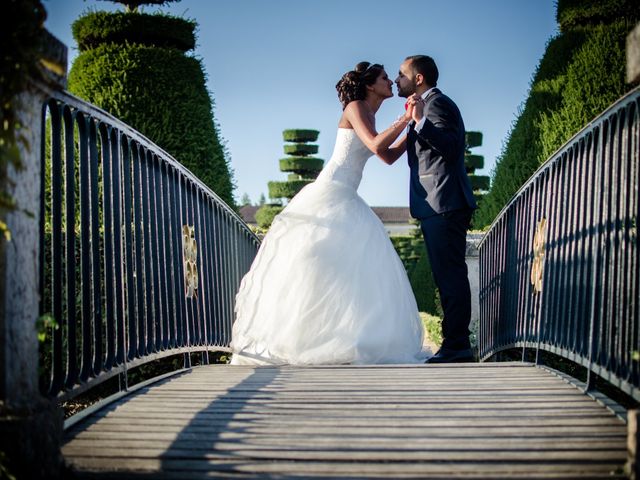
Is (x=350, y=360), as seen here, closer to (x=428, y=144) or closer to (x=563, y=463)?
(x=428, y=144)

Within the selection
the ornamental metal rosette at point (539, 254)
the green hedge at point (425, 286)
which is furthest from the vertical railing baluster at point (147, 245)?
the green hedge at point (425, 286)

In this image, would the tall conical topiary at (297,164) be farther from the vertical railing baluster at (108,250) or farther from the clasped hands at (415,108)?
the vertical railing baluster at (108,250)

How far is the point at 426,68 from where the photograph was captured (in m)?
5.38

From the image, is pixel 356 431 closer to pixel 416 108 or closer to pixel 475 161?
pixel 416 108

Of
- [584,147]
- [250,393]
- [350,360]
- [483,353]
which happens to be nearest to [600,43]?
[483,353]

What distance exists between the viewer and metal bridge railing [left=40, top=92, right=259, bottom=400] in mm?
2859

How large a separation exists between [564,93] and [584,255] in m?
3.80

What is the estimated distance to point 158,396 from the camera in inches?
131

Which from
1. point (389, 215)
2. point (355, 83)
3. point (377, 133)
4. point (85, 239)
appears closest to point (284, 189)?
point (355, 83)

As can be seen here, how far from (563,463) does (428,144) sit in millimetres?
3185

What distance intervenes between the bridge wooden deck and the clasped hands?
2.27 m

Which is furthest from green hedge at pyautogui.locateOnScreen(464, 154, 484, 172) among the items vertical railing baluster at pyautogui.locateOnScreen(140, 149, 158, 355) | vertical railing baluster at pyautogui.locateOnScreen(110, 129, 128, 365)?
vertical railing baluster at pyautogui.locateOnScreen(110, 129, 128, 365)

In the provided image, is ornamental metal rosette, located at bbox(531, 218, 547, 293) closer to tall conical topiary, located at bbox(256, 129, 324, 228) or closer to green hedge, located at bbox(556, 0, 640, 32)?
green hedge, located at bbox(556, 0, 640, 32)

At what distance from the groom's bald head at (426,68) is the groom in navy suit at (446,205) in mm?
171
